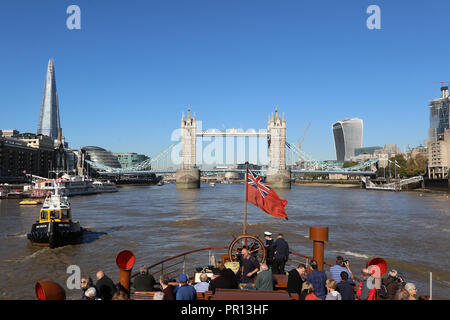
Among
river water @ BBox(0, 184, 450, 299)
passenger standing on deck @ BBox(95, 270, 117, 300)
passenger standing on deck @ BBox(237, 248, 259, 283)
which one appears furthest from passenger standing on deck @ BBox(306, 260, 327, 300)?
river water @ BBox(0, 184, 450, 299)

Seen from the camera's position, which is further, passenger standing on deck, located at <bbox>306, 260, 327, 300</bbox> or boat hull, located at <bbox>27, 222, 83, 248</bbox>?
boat hull, located at <bbox>27, 222, 83, 248</bbox>

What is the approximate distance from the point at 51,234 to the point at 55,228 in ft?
1.60

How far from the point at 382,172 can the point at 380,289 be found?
14134 centimetres

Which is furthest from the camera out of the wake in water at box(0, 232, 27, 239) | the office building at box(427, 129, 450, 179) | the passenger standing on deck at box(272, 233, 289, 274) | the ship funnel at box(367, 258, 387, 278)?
the office building at box(427, 129, 450, 179)

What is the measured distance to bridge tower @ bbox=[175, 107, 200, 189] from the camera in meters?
119

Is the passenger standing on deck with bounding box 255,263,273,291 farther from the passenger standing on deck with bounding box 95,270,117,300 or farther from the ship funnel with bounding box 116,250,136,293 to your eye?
the passenger standing on deck with bounding box 95,270,117,300

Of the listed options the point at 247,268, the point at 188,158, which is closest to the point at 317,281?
Answer: the point at 247,268

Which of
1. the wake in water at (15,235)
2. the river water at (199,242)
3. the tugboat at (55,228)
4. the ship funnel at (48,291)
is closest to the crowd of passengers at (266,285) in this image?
the ship funnel at (48,291)

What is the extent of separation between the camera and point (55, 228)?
78.5 ft

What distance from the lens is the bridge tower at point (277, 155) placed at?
121500mm

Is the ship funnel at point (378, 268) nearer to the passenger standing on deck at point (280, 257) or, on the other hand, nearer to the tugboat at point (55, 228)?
the passenger standing on deck at point (280, 257)

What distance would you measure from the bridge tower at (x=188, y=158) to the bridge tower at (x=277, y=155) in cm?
2542
